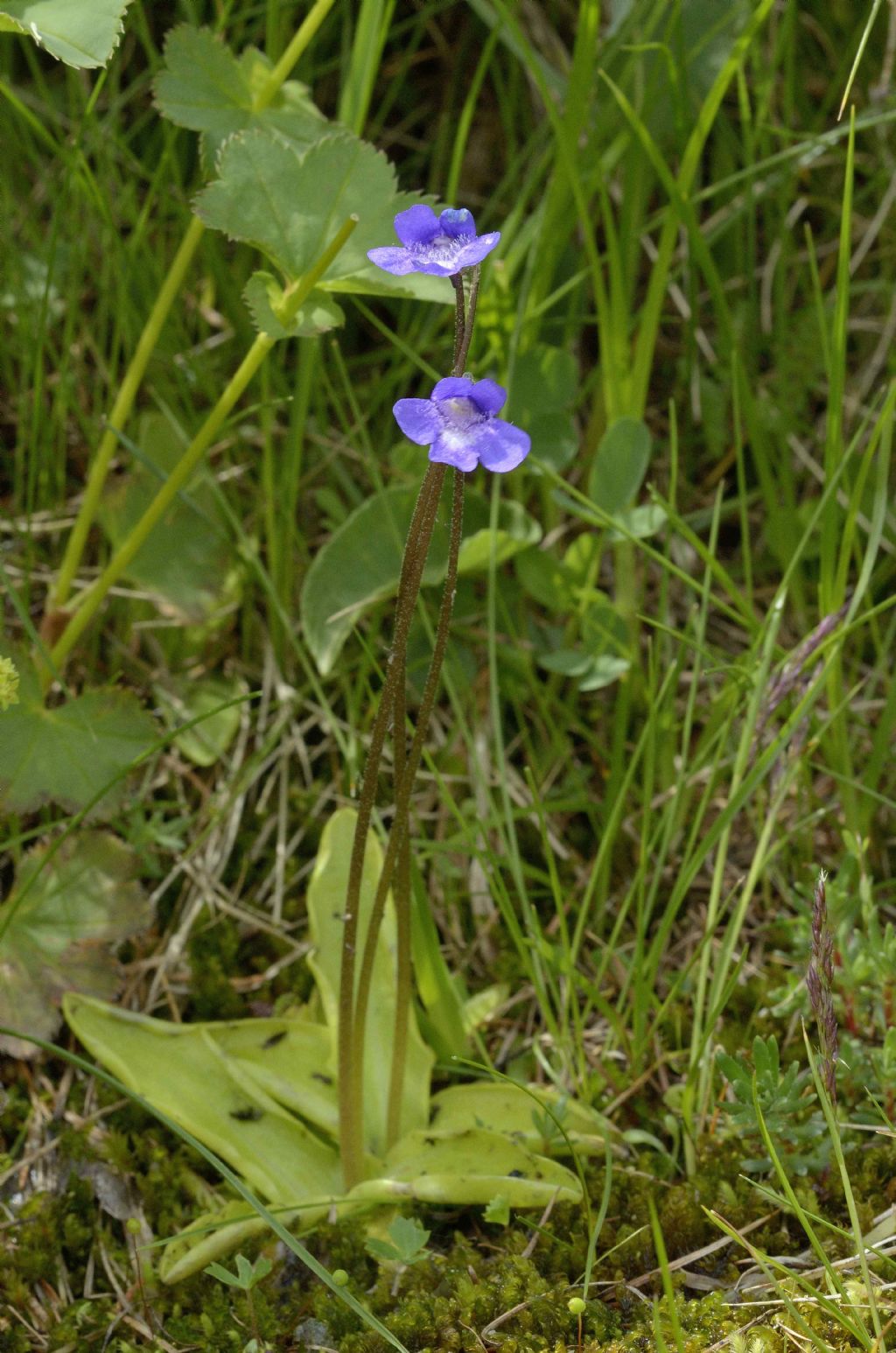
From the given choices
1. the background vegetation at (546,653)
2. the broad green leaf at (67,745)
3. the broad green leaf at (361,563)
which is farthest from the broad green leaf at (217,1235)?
the broad green leaf at (361,563)

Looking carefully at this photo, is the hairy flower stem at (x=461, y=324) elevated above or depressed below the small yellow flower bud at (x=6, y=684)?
above

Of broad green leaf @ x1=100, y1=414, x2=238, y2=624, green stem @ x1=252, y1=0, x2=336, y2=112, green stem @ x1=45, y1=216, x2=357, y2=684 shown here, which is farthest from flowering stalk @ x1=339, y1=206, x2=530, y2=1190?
broad green leaf @ x1=100, y1=414, x2=238, y2=624

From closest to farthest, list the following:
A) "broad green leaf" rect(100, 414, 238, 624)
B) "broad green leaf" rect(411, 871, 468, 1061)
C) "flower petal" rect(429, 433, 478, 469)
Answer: "flower petal" rect(429, 433, 478, 469)
"broad green leaf" rect(411, 871, 468, 1061)
"broad green leaf" rect(100, 414, 238, 624)

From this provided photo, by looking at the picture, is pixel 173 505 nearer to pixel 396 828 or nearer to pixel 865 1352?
pixel 396 828

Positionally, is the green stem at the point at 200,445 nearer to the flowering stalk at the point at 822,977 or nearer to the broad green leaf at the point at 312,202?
the broad green leaf at the point at 312,202

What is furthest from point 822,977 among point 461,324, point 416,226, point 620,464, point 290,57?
point 290,57

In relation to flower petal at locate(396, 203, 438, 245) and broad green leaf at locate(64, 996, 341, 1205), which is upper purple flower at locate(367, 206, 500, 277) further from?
broad green leaf at locate(64, 996, 341, 1205)
